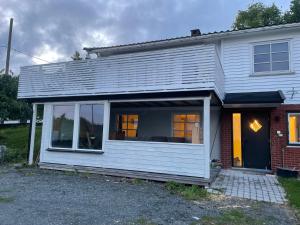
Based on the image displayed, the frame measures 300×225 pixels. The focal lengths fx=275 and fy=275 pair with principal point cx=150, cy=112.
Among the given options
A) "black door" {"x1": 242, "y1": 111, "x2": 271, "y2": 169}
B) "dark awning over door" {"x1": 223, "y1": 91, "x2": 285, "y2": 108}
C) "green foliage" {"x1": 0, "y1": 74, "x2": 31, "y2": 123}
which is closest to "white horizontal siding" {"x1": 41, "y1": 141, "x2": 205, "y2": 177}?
"dark awning over door" {"x1": 223, "y1": 91, "x2": 285, "y2": 108}

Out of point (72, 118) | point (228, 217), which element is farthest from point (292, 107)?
point (72, 118)

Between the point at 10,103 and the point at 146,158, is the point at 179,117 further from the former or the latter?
the point at 10,103

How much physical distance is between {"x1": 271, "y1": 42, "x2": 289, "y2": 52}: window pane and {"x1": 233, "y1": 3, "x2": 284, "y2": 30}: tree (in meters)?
16.1

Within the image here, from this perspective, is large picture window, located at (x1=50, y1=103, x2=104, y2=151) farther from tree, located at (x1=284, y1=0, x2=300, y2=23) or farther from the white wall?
tree, located at (x1=284, y1=0, x2=300, y2=23)

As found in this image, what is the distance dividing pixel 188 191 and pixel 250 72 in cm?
603

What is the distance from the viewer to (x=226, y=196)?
24.7ft

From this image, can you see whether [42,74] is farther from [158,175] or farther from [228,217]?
[228,217]

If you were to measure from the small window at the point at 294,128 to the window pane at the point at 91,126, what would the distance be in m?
7.38

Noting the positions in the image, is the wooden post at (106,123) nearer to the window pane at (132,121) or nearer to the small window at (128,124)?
the small window at (128,124)

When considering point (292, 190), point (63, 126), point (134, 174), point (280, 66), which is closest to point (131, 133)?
point (63, 126)

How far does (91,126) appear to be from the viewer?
427 inches

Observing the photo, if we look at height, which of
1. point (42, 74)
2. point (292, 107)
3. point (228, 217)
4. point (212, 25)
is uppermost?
point (212, 25)

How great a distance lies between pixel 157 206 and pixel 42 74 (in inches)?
321

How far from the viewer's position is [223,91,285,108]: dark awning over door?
9.98m
